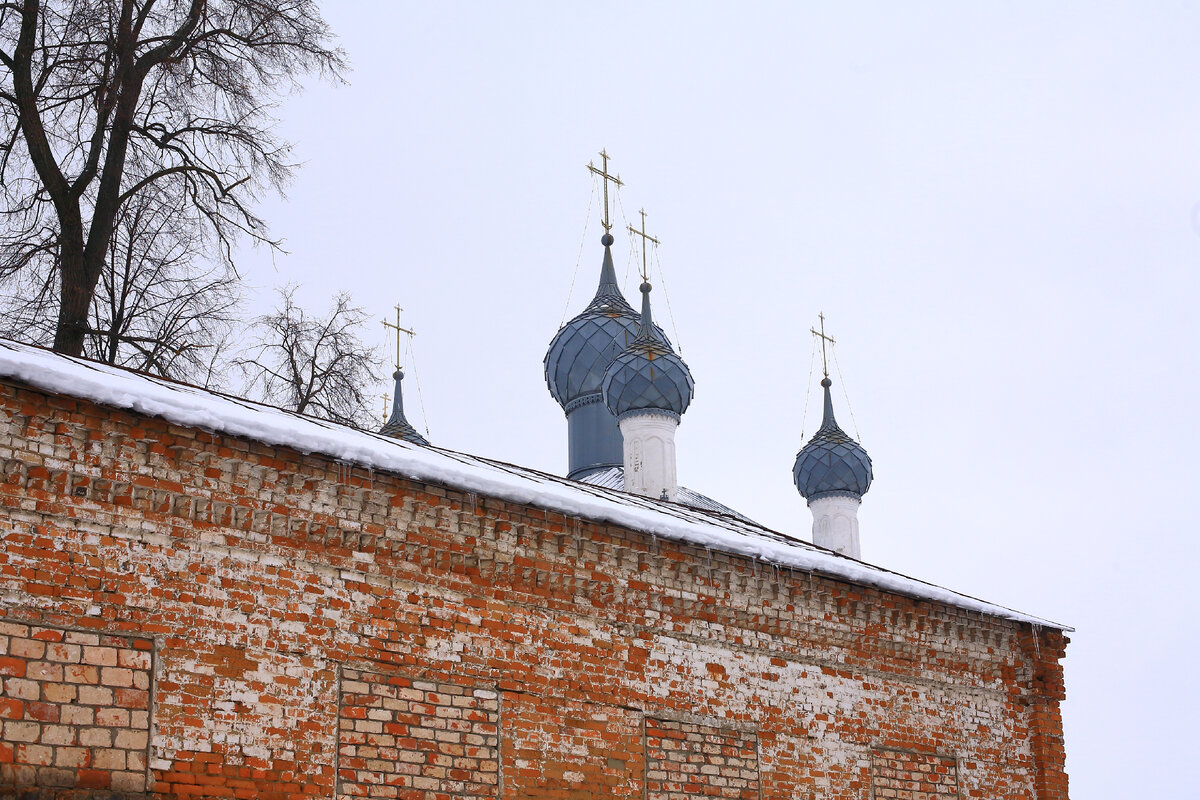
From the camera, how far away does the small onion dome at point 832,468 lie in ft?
71.2

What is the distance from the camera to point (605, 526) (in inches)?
315

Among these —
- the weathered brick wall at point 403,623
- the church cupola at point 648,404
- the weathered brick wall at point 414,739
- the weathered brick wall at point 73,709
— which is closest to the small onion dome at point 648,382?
the church cupola at point 648,404

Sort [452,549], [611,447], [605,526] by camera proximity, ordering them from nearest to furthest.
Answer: [452,549] → [605,526] → [611,447]

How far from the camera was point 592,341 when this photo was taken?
21.9m

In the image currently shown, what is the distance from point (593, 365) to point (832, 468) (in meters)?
3.90

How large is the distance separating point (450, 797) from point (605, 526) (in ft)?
5.84

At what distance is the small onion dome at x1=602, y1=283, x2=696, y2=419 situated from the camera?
57.9 feet

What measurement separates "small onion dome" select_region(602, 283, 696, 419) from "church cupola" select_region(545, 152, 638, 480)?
3573 millimetres

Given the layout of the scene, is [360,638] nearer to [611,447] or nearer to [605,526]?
[605,526]

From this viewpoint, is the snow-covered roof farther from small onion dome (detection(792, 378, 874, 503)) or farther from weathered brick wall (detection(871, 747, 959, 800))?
small onion dome (detection(792, 378, 874, 503))

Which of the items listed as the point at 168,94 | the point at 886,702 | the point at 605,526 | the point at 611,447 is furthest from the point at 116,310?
the point at 611,447

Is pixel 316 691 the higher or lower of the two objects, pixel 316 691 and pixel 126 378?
the lower

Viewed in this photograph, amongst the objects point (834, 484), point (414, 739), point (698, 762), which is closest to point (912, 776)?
point (698, 762)

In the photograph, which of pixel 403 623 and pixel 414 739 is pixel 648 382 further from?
pixel 414 739
